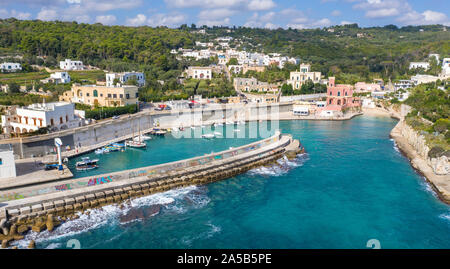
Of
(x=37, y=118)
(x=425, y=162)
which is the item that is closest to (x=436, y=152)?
(x=425, y=162)

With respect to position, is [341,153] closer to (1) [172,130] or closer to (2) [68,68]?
(1) [172,130]

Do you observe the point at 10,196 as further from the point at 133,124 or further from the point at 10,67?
the point at 10,67

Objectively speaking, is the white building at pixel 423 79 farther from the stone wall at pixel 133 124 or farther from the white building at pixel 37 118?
the white building at pixel 37 118

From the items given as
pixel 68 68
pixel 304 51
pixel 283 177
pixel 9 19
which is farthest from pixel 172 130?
pixel 9 19

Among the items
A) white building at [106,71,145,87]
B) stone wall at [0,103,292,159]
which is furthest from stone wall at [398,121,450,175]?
white building at [106,71,145,87]

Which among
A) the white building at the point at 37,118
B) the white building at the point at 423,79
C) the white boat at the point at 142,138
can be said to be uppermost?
the white building at the point at 423,79

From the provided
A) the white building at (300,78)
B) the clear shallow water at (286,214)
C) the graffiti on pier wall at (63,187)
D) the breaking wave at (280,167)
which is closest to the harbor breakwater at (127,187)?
the graffiti on pier wall at (63,187)
